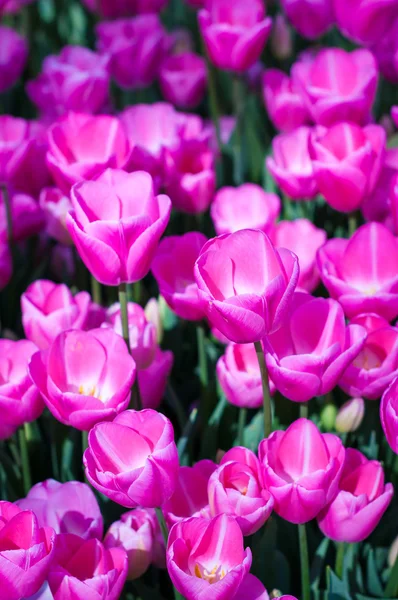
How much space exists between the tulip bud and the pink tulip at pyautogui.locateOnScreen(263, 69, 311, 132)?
683 mm

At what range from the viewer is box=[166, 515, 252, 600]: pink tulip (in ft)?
2.32

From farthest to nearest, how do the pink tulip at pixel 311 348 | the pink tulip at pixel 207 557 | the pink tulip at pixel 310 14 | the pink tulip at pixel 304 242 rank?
1. the pink tulip at pixel 310 14
2. the pink tulip at pixel 304 242
3. the pink tulip at pixel 311 348
4. the pink tulip at pixel 207 557

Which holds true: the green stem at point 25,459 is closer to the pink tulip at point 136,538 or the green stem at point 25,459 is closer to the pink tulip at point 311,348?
the pink tulip at point 136,538

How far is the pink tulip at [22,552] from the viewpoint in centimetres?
71

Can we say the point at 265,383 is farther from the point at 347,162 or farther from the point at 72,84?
the point at 72,84

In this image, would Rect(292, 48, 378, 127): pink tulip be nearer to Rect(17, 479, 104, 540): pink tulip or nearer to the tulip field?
the tulip field

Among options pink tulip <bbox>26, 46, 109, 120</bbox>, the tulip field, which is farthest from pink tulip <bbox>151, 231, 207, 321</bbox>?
pink tulip <bbox>26, 46, 109, 120</bbox>

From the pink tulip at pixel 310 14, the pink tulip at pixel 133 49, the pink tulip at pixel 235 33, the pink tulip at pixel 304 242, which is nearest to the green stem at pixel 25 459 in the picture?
the pink tulip at pixel 304 242

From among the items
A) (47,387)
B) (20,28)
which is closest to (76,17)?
(20,28)

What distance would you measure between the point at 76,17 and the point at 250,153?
927 millimetres

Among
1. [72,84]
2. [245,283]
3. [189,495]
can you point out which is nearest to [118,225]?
[245,283]

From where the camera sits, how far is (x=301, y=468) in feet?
2.69

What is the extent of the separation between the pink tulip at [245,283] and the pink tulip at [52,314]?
237 millimetres

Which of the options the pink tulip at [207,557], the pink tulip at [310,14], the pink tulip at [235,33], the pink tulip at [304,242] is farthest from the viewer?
the pink tulip at [310,14]
